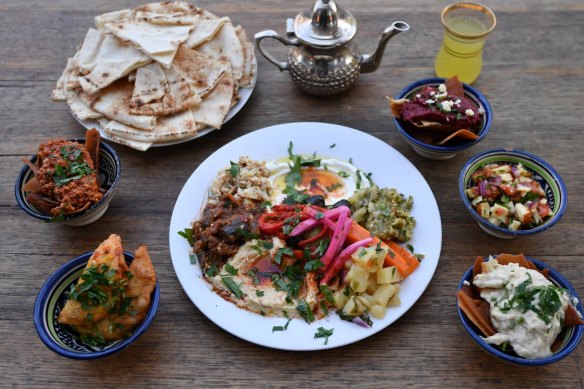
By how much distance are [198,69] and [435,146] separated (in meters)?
1.65

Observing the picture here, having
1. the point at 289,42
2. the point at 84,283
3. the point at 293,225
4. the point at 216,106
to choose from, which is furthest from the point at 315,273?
the point at 289,42

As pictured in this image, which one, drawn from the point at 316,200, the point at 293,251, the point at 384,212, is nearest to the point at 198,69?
the point at 316,200

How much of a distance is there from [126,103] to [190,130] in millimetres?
494

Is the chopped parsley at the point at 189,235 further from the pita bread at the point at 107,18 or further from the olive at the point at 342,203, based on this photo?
the pita bread at the point at 107,18

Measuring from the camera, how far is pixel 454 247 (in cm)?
299

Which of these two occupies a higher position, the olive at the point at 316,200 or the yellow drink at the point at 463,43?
the yellow drink at the point at 463,43

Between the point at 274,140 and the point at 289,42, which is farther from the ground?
the point at 289,42

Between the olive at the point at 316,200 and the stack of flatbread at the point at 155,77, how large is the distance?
82cm

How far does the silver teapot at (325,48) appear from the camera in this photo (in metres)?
3.29

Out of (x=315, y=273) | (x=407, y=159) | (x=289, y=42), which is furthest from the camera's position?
(x=289, y=42)

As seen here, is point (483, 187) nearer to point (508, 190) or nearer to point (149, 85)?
point (508, 190)

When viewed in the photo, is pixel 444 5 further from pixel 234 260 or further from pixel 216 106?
pixel 234 260

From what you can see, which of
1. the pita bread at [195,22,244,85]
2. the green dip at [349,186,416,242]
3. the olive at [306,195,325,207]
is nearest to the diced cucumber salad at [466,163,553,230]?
the green dip at [349,186,416,242]

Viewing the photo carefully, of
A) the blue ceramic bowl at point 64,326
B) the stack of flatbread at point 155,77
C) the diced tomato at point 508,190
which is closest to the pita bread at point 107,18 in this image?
the stack of flatbread at point 155,77
